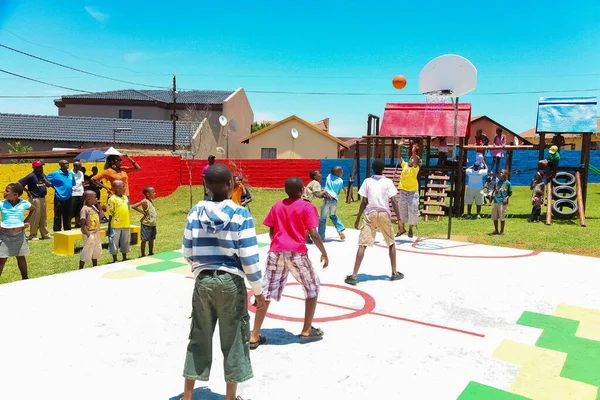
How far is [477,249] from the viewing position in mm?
10203

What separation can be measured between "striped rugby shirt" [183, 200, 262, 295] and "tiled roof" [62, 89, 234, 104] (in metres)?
40.1

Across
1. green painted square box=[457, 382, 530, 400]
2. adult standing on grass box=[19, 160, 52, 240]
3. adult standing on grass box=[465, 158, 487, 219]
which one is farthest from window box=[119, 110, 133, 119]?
green painted square box=[457, 382, 530, 400]

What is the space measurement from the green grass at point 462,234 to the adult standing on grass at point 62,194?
85cm

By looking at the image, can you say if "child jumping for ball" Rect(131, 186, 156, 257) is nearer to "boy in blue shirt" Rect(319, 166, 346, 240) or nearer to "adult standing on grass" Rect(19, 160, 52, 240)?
"boy in blue shirt" Rect(319, 166, 346, 240)

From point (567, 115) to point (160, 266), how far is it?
46.6 ft

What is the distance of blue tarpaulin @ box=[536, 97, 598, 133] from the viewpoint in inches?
617

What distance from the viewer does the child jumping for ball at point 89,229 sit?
7867 mm

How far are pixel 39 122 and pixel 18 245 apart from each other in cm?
3539

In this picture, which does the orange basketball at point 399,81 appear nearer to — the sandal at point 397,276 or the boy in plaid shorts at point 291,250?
the sandal at point 397,276

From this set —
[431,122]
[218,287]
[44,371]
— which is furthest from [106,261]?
[431,122]

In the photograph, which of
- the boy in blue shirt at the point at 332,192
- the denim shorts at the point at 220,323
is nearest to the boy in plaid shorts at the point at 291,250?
the denim shorts at the point at 220,323

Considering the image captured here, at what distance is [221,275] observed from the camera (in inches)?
134

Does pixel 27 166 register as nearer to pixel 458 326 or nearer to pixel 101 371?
pixel 101 371

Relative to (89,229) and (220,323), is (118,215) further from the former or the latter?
(220,323)
